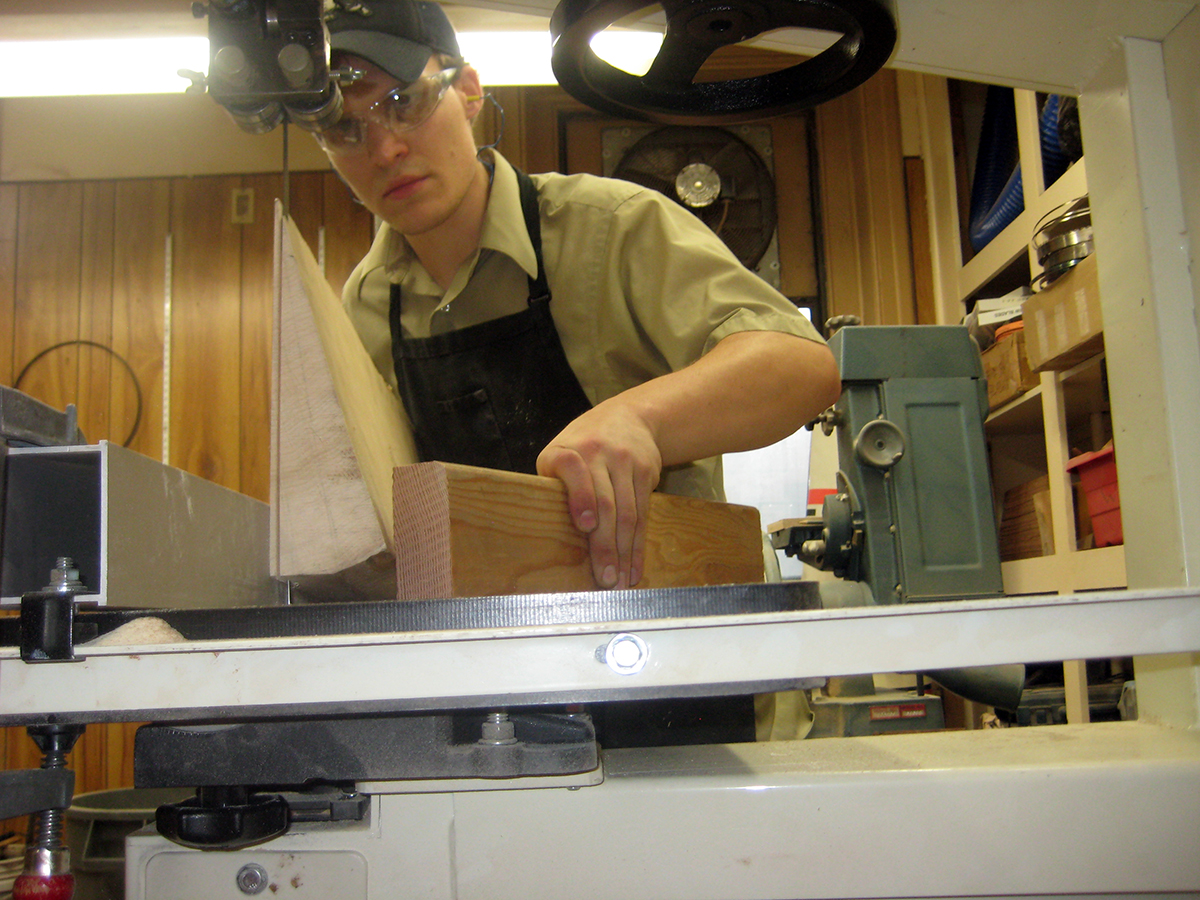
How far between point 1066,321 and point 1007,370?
62 cm

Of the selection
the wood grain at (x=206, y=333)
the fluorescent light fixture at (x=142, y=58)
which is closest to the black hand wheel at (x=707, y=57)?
the fluorescent light fixture at (x=142, y=58)

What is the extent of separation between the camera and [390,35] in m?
1.18

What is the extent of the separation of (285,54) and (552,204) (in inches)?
26.1

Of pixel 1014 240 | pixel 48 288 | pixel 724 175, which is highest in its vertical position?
pixel 724 175

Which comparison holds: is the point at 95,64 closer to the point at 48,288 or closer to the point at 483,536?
the point at 483,536

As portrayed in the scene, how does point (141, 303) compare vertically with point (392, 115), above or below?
above

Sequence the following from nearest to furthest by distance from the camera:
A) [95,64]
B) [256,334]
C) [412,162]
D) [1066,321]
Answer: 1. [412,162]
2. [95,64]
3. [1066,321]
4. [256,334]

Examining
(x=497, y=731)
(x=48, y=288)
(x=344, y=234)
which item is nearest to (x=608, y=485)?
(x=497, y=731)

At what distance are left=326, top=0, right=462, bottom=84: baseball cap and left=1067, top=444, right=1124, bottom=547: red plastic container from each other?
165cm

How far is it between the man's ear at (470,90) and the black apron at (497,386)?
134 millimetres

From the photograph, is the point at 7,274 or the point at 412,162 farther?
the point at 7,274

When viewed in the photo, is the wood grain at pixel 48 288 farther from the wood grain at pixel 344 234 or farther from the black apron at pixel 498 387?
the black apron at pixel 498 387

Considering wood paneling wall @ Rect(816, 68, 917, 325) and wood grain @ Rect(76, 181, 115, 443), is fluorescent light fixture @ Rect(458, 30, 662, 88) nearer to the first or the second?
wood paneling wall @ Rect(816, 68, 917, 325)

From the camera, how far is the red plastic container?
197 centimetres
